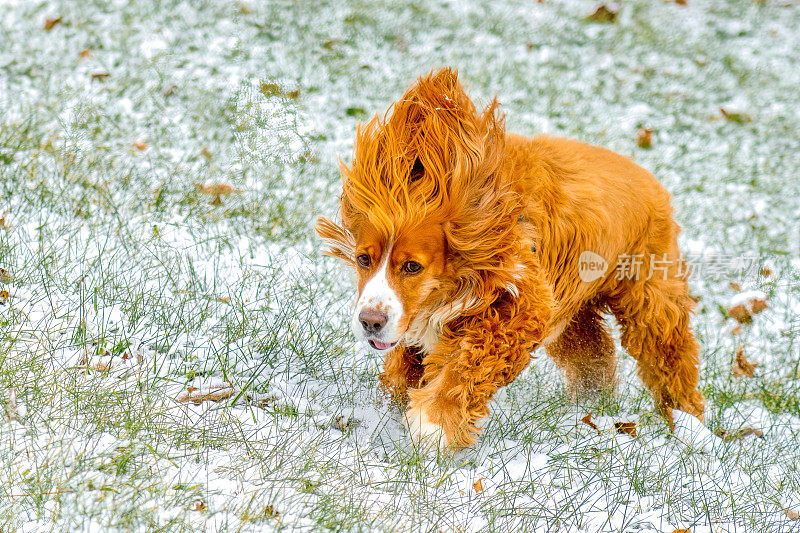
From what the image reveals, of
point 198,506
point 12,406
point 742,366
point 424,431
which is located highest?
point 12,406

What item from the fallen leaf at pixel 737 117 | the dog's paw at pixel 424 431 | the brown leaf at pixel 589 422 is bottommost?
the fallen leaf at pixel 737 117

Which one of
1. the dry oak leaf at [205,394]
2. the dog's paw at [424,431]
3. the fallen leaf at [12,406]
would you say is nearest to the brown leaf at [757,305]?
the dog's paw at [424,431]

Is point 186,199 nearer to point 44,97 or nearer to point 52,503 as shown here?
point 44,97

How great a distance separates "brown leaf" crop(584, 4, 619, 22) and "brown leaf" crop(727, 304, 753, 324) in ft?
19.2

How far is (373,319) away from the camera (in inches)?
118

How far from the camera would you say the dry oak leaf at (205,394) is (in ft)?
11.0

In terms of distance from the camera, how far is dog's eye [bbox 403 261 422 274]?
10.3 ft

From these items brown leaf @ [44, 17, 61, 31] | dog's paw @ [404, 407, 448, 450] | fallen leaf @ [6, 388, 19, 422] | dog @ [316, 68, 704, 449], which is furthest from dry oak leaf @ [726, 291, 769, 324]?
brown leaf @ [44, 17, 61, 31]

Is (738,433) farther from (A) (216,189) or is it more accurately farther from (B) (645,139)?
(B) (645,139)

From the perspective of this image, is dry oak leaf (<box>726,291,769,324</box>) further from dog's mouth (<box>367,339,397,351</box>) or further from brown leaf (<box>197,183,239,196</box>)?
brown leaf (<box>197,183,239,196</box>)

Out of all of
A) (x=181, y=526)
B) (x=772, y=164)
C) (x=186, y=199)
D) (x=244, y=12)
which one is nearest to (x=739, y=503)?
(x=181, y=526)

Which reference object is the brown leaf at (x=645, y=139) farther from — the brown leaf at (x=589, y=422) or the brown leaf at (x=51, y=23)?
the brown leaf at (x=51, y=23)

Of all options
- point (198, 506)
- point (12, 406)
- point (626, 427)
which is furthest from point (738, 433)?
point (12, 406)

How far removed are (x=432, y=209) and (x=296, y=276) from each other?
6.32ft
